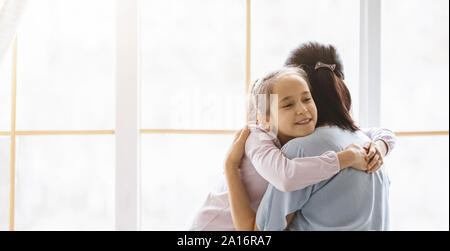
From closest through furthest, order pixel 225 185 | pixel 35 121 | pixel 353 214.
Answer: pixel 353 214
pixel 225 185
pixel 35 121

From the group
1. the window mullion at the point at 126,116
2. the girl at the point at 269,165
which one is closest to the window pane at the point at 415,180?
the girl at the point at 269,165

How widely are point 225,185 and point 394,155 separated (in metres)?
0.78

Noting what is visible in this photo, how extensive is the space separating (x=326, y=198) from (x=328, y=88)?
0.30 m

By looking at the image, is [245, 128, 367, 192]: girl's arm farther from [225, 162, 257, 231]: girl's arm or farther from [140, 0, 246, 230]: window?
[140, 0, 246, 230]: window

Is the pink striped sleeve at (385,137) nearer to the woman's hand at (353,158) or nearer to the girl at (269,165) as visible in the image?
the girl at (269,165)

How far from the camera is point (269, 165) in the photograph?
0.77 m

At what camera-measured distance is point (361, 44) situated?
1.23 m

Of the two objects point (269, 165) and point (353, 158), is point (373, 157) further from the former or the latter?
point (269, 165)

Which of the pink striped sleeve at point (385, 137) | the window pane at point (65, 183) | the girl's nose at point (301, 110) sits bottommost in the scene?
the window pane at point (65, 183)

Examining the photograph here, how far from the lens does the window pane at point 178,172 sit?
4.00 ft

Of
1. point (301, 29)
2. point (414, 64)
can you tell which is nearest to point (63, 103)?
point (301, 29)

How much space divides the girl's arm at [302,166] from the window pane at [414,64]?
587 mm
